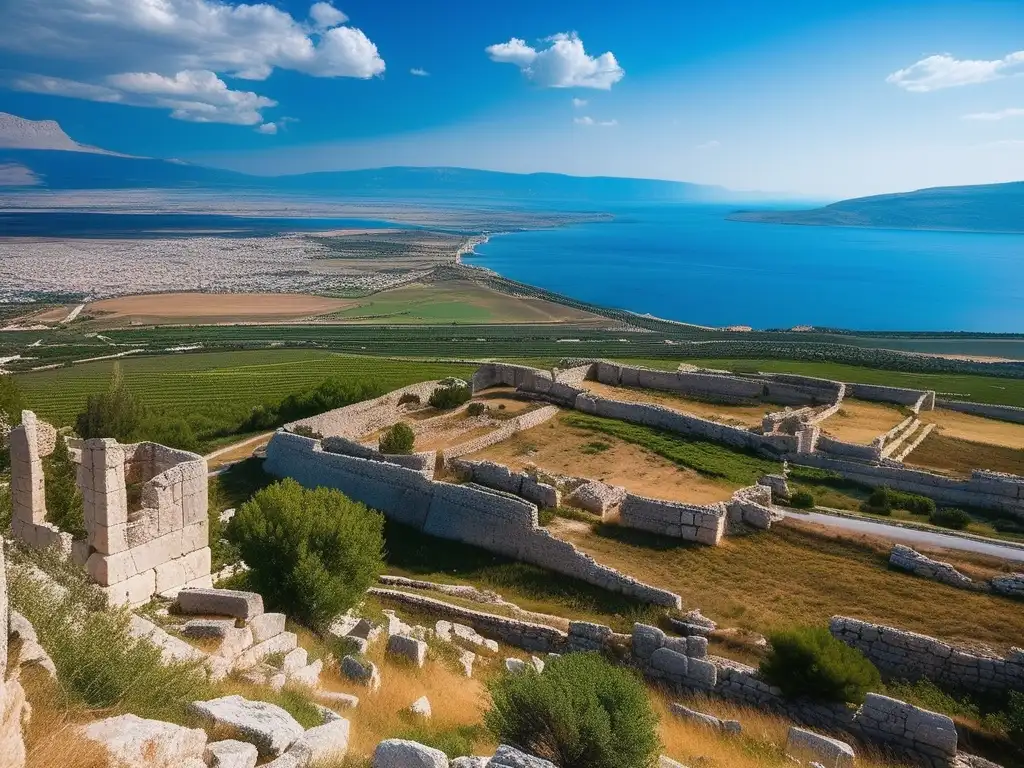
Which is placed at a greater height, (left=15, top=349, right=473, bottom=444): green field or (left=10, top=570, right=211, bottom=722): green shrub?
(left=10, top=570, right=211, bottom=722): green shrub

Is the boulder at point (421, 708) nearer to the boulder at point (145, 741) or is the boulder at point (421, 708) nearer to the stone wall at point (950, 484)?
the boulder at point (145, 741)

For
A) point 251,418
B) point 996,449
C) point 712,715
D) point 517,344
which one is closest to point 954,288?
point 517,344

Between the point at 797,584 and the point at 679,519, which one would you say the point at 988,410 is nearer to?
the point at 679,519

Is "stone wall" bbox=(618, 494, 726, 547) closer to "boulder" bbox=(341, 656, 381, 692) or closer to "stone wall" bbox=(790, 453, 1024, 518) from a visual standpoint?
"stone wall" bbox=(790, 453, 1024, 518)

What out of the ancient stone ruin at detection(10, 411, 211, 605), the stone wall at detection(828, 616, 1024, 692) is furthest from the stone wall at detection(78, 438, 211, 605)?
the stone wall at detection(828, 616, 1024, 692)

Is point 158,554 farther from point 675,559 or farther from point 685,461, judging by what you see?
point 685,461

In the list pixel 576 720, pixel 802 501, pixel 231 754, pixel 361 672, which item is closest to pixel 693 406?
pixel 802 501
